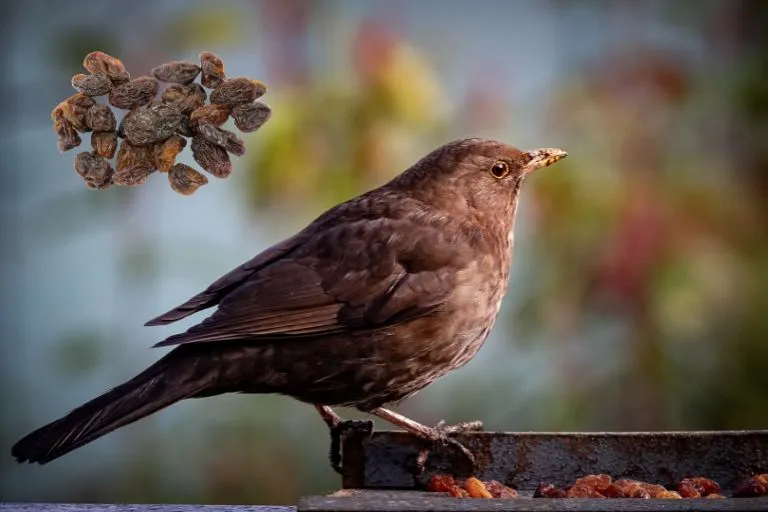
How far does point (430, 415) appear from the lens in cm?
541

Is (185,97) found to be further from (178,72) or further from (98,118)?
(98,118)

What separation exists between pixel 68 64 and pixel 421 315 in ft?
6.88

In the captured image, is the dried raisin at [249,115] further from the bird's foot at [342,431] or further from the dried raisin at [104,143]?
the bird's foot at [342,431]

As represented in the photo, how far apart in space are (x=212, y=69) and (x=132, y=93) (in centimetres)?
20

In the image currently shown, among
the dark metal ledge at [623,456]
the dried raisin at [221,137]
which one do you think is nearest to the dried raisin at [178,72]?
the dried raisin at [221,137]

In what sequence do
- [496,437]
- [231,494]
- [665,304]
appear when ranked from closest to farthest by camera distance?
[496,437]
[665,304]
[231,494]

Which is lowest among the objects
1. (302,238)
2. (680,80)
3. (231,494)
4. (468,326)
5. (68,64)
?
(231,494)

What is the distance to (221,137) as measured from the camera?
10.5 feet

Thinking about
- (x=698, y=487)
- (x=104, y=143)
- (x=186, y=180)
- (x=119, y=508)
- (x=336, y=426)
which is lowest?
(x=698, y=487)

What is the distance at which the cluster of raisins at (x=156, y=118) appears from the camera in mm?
3184

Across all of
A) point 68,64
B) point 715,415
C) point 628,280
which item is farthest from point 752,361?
point 68,64

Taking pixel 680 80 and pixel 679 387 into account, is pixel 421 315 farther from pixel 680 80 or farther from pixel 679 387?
pixel 680 80

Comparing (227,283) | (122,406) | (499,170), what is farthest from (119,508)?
(499,170)

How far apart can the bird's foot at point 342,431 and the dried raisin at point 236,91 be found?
1065mm
